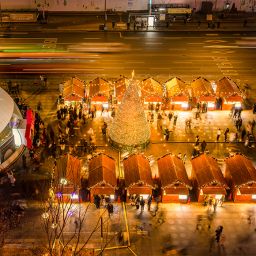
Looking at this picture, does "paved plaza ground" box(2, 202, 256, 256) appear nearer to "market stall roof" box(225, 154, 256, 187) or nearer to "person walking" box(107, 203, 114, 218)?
"person walking" box(107, 203, 114, 218)

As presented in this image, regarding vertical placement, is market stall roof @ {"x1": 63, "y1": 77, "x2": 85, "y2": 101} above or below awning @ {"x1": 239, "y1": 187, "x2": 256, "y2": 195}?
above

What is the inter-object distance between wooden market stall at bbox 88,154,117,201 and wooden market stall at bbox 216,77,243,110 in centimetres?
1419

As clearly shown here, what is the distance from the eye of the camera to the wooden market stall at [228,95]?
40.3 m

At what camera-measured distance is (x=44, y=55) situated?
50.4 metres

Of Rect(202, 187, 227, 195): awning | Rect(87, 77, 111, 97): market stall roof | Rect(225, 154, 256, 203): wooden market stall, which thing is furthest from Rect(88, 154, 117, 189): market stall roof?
Rect(87, 77, 111, 97): market stall roof

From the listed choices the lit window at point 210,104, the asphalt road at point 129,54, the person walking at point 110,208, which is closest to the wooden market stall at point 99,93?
the asphalt road at point 129,54

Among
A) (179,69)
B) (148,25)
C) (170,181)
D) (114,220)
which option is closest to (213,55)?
(179,69)

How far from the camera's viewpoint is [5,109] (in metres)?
35.1

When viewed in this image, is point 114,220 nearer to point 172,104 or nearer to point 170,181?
point 170,181

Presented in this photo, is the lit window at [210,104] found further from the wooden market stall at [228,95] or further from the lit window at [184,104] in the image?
the lit window at [184,104]

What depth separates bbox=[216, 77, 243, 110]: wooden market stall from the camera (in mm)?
40281

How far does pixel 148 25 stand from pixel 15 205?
1352 inches

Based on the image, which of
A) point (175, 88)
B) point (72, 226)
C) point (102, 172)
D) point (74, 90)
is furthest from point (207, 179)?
point (74, 90)

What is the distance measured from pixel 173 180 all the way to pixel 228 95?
44.2 feet
